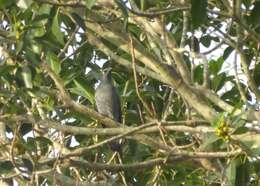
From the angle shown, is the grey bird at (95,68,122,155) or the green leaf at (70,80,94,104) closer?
the green leaf at (70,80,94,104)

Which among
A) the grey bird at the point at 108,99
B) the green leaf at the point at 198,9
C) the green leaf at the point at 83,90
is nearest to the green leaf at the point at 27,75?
the green leaf at the point at 198,9

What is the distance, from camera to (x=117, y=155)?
4500 mm

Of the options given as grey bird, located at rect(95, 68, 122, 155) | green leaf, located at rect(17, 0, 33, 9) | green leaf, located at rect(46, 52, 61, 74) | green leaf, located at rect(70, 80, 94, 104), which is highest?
green leaf, located at rect(17, 0, 33, 9)

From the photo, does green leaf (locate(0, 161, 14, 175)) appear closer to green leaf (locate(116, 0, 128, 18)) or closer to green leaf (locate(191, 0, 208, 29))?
green leaf (locate(116, 0, 128, 18))

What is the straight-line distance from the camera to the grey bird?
518 cm

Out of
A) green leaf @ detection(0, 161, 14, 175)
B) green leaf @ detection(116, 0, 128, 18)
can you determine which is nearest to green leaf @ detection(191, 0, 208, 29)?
green leaf @ detection(116, 0, 128, 18)

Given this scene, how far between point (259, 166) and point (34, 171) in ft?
4.36

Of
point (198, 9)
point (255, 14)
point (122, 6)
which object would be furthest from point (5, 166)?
point (255, 14)

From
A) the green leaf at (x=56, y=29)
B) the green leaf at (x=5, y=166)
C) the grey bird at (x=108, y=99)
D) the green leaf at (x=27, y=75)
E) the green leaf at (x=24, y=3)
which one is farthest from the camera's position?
the grey bird at (x=108, y=99)

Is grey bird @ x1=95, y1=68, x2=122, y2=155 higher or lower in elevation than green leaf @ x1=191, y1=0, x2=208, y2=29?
lower

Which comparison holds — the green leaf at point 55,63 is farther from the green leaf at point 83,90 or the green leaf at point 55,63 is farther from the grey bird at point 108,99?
the grey bird at point 108,99

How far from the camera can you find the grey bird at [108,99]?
5.18 metres

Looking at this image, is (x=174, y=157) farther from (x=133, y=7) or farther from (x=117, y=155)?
(x=117, y=155)

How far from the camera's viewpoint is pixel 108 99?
19.1 feet
